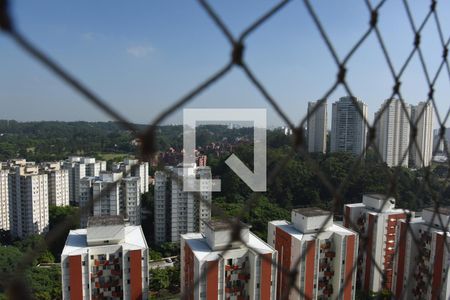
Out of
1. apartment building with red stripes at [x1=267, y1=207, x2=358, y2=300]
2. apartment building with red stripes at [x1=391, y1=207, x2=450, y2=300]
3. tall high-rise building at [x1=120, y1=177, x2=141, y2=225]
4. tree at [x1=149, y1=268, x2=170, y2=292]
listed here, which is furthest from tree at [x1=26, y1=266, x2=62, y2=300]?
apartment building with red stripes at [x1=391, y1=207, x2=450, y2=300]

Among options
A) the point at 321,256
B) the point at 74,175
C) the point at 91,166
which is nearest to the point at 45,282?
the point at 321,256

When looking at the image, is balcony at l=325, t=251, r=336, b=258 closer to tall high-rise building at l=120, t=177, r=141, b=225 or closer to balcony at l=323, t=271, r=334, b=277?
balcony at l=323, t=271, r=334, b=277

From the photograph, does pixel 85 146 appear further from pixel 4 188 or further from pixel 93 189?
pixel 93 189

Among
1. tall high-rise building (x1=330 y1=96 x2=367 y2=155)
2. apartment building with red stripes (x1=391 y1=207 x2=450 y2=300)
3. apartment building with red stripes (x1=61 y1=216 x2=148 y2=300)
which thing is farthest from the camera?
tall high-rise building (x1=330 y1=96 x2=367 y2=155)

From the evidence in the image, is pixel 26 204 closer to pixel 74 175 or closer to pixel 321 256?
pixel 74 175

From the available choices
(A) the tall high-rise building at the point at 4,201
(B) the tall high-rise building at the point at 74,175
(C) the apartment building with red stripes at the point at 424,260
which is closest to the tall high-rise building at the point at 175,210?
(C) the apartment building with red stripes at the point at 424,260

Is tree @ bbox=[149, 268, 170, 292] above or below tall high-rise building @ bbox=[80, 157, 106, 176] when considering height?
below
